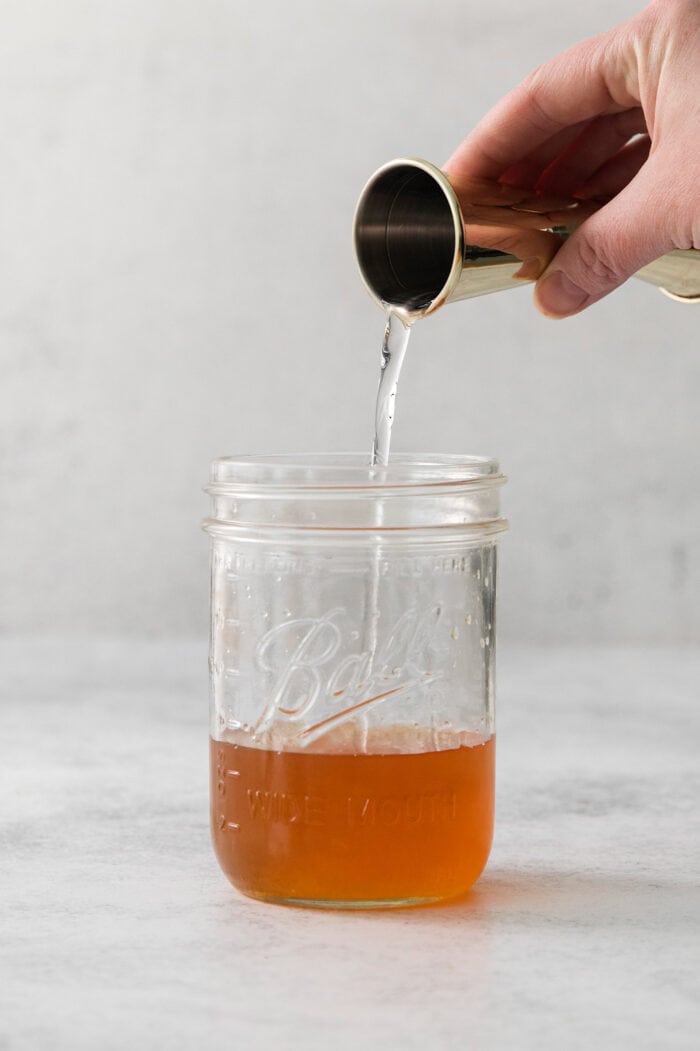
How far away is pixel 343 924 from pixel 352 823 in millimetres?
89

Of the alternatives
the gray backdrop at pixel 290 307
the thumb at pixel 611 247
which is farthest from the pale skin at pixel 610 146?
the gray backdrop at pixel 290 307

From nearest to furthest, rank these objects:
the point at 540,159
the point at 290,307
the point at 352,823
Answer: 1. the point at 352,823
2. the point at 540,159
3. the point at 290,307

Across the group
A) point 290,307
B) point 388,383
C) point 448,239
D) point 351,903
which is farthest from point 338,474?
point 290,307

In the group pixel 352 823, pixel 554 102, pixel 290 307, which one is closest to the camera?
pixel 352 823

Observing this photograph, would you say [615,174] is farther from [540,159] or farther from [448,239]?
[448,239]

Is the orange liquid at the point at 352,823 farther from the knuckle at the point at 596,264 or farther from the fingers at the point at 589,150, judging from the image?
the fingers at the point at 589,150

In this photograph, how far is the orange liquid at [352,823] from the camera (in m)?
1.29

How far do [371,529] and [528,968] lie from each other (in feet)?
1.27

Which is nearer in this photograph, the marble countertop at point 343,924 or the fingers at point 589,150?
the marble countertop at point 343,924

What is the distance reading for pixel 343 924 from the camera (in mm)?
1296

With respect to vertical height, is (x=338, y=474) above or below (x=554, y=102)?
below

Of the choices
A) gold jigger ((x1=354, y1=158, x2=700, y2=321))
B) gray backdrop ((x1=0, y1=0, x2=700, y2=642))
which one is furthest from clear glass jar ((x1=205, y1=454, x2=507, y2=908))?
gray backdrop ((x1=0, y1=0, x2=700, y2=642))

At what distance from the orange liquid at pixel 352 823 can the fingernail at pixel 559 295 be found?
0.44 m

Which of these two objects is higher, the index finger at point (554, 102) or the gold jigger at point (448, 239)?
the index finger at point (554, 102)
